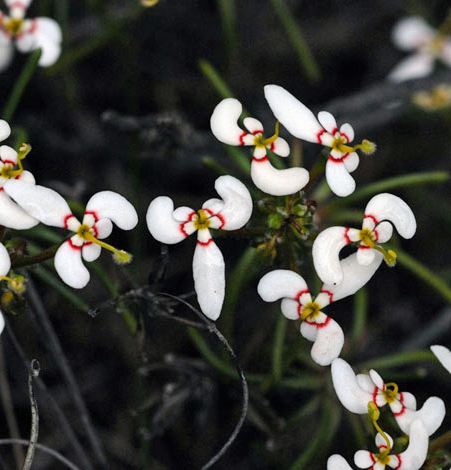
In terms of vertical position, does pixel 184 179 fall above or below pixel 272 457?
above

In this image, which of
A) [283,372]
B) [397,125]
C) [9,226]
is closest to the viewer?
[9,226]

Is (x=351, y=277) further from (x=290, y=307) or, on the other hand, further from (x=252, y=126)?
Answer: (x=252, y=126)

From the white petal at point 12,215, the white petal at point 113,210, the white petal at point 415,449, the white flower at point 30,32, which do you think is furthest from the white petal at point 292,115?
the white flower at point 30,32

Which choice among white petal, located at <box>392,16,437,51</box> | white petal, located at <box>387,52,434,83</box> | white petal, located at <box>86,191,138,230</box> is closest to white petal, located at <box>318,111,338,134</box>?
white petal, located at <box>86,191,138,230</box>

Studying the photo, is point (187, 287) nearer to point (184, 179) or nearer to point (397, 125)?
point (184, 179)

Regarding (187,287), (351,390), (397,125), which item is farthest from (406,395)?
(397,125)

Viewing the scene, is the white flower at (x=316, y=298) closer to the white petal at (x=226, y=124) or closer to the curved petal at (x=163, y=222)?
the curved petal at (x=163, y=222)
